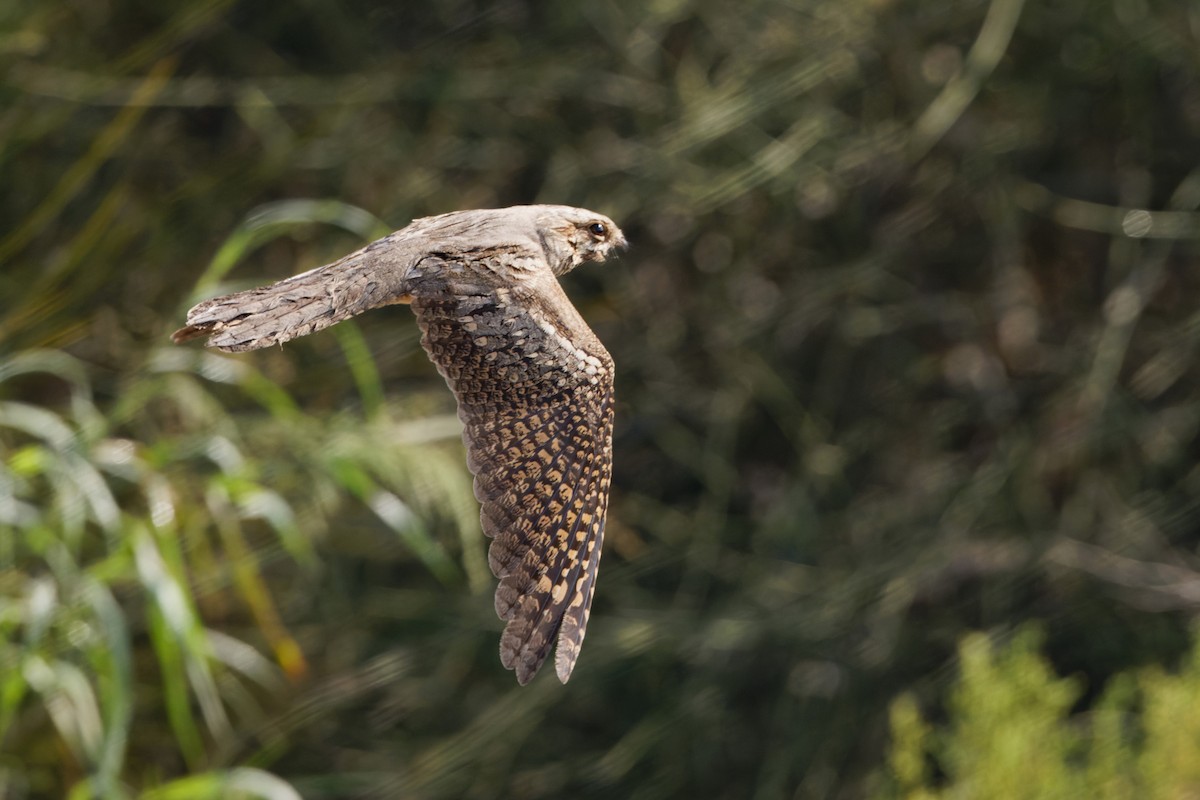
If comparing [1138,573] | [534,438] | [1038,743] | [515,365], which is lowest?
[1138,573]

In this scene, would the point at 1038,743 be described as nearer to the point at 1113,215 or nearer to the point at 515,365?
the point at 1113,215

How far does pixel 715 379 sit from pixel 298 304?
340cm

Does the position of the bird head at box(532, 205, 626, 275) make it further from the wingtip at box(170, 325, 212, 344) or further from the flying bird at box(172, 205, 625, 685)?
the wingtip at box(170, 325, 212, 344)

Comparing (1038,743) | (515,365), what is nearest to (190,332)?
(515,365)

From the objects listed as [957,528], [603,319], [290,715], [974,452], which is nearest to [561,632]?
[290,715]

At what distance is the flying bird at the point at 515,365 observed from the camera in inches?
64.8

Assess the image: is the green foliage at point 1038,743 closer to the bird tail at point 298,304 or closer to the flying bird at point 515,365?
the flying bird at point 515,365

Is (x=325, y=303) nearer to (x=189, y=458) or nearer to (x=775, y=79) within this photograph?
(x=189, y=458)

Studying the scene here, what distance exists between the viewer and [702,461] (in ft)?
16.1

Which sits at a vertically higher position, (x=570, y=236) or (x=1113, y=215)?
(x=570, y=236)

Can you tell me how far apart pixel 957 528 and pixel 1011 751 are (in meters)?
1.22

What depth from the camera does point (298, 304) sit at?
5.29 feet

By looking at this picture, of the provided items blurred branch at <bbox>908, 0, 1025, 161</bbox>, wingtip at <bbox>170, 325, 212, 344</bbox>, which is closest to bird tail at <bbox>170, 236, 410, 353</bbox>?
wingtip at <bbox>170, 325, 212, 344</bbox>

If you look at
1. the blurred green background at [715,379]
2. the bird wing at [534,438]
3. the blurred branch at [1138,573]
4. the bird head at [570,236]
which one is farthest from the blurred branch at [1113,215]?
the bird wing at [534,438]
